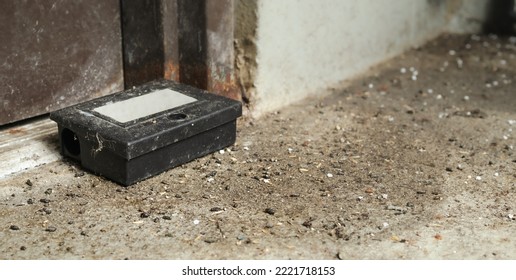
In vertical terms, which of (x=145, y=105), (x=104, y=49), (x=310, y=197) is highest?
(x=104, y=49)

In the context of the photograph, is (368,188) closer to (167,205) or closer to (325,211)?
(325,211)

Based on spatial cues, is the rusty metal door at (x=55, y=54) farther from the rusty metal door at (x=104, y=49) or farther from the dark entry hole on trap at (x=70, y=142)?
the dark entry hole on trap at (x=70, y=142)

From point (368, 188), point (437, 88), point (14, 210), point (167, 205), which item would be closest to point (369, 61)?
point (437, 88)

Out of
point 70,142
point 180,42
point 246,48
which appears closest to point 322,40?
point 246,48

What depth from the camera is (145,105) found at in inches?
133

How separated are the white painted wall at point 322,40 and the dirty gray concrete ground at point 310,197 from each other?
5.3 inches

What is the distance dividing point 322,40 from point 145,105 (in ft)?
3.89

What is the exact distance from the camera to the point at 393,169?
10.9ft

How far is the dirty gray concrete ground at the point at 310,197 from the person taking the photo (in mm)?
2691

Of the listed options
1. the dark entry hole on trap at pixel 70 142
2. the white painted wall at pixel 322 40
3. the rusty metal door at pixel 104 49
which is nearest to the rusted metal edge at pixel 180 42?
the rusty metal door at pixel 104 49

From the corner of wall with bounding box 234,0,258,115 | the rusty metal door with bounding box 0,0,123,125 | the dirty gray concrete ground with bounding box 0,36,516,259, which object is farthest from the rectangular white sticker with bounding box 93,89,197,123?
the corner of wall with bounding box 234,0,258,115

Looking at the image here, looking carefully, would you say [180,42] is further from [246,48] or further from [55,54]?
[55,54]

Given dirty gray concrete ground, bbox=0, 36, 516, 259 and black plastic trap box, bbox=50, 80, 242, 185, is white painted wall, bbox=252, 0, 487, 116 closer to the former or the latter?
dirty gray concrete ground, bbox=0, 36, 516, 259

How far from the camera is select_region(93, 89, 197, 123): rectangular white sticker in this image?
129 inches
